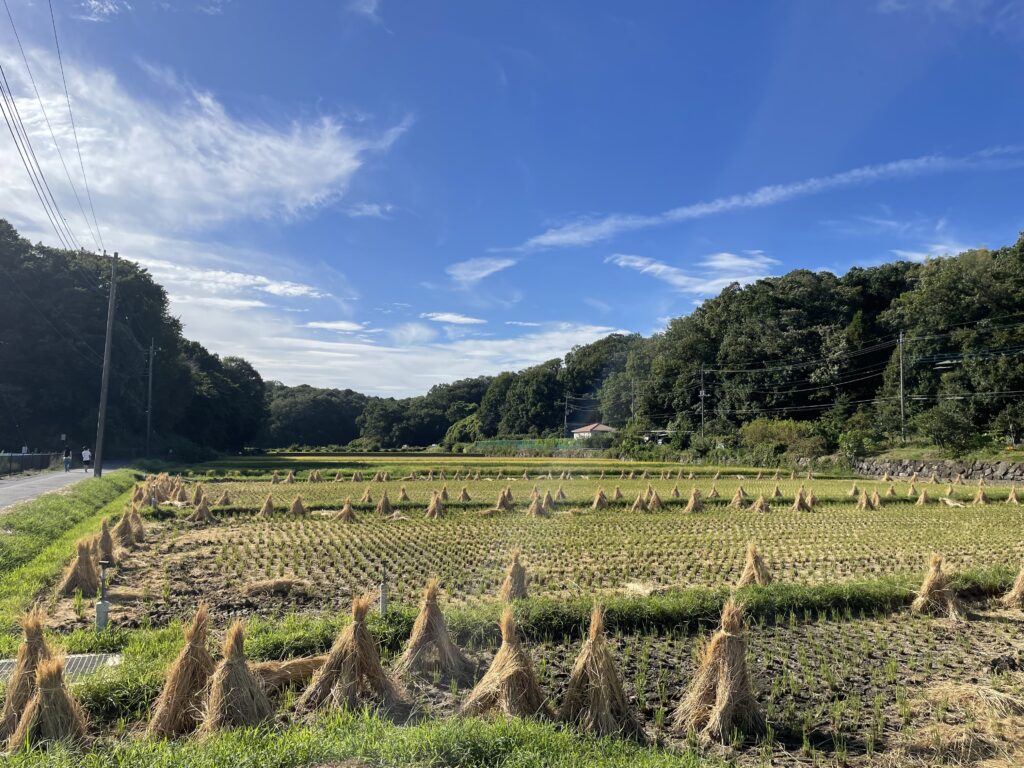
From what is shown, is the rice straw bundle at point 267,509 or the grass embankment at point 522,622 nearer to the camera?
the grass embankment at point 522,622

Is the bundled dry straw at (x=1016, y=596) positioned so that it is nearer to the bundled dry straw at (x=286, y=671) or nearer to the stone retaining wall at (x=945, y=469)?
the bundled dry straw at (x=286, y=671)

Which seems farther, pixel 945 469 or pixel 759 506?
pixel 945 469

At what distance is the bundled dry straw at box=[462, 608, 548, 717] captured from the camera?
5152mm

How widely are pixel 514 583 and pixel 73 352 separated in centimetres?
4473

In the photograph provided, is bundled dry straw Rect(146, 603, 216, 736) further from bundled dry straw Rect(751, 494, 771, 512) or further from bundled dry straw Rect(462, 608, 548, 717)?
bundled dry straw Rect(751, 494, 771, 512)

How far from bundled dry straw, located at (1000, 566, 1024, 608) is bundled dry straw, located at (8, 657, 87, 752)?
11441mm

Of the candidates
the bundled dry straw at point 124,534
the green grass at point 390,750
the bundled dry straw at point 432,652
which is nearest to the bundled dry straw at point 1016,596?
the green grass at point 390,750

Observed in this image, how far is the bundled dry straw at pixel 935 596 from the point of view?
28.7 feet

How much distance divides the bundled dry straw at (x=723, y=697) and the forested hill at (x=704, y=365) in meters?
38.6

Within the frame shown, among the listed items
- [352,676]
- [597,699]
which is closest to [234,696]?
[352,676]

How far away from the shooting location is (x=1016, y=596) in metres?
9.23

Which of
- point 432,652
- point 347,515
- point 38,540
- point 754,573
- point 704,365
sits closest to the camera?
point 432,652

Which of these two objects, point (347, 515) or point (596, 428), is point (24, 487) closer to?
point (347, 515)

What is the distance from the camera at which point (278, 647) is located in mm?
6754
